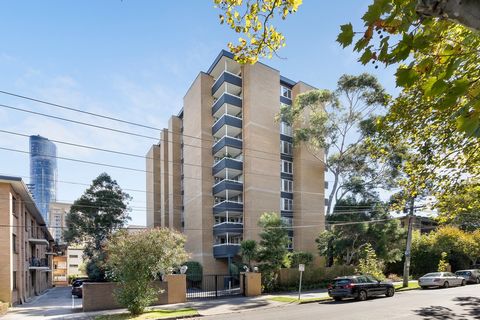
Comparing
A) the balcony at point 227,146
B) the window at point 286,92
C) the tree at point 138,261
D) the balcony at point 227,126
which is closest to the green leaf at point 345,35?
the tree at point 138,261

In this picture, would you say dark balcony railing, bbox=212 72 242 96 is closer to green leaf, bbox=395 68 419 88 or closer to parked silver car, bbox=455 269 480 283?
parked silver car, bbox=455 269 480 283

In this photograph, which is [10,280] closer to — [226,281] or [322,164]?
[226,281]

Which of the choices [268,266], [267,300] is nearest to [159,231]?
[267,300]

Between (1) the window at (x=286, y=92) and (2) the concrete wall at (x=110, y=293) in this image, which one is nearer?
(2) the concrete wall at (x=110, y=293)

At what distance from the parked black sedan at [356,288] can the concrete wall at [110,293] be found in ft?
29.7

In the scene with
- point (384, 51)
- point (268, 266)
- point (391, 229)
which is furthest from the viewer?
point (391, 229)

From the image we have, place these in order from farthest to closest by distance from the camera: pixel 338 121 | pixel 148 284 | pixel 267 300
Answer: pixel 338 121
pixel 267 300
pixel 148 284

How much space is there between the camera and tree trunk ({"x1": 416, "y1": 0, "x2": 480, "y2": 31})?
2.79 metres

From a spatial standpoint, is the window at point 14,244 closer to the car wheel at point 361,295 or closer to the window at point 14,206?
the window at point 14,206

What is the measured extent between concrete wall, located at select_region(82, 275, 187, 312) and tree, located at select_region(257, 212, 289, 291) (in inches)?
289

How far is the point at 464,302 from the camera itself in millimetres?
19734

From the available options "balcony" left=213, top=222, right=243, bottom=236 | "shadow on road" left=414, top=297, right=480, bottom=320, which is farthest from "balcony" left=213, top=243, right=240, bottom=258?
"shadow on road" left=414, top=297, right=480, bottom=320

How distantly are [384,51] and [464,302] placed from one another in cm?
2075

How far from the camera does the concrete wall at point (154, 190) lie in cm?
6964
